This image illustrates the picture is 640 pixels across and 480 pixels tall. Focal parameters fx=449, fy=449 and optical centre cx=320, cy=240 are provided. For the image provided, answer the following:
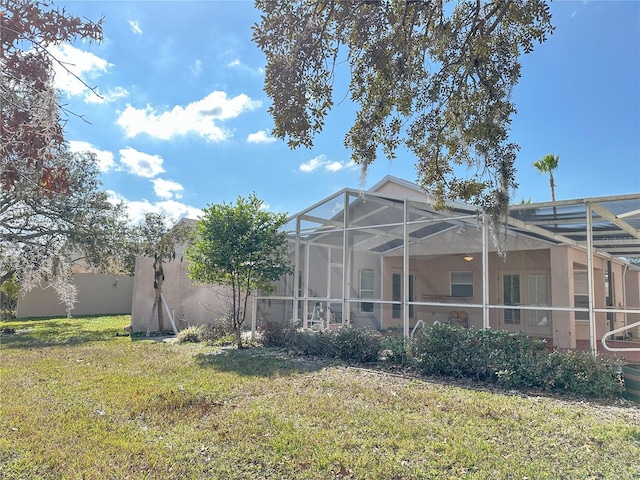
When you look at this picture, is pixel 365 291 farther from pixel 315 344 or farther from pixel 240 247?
pixel 240 247

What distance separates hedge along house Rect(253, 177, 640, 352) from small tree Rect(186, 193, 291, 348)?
0.96 metres

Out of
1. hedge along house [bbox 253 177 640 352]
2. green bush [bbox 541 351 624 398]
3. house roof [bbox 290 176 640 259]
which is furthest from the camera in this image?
hedge along house [bbox 253 177 640 352]

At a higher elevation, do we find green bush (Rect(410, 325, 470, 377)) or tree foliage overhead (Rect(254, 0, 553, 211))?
tree foliage overhead (Rect(254, 0, 553, 211))

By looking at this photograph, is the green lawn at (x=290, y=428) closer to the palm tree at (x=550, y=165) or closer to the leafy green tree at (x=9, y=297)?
the leafy green tree at (x=9, y=297)

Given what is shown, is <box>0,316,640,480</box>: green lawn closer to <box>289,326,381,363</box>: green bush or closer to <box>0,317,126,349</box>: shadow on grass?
<box>289,326,381,363</box>: green bush

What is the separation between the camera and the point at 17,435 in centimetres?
467

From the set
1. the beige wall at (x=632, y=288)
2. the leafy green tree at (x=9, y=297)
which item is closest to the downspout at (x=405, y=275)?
the beige wall at (x=632, y=288)

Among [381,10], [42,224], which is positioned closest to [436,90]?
[381,10]

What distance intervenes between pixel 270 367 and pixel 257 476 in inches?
191

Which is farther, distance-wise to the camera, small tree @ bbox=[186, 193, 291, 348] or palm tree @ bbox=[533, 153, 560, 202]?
palm tree @ bbox=[533, 153, 560, 202]

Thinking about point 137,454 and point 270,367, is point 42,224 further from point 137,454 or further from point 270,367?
point 137,454

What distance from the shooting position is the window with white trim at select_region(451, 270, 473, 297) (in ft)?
36.1

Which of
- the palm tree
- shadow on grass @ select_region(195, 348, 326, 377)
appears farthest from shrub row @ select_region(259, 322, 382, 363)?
the palm tree

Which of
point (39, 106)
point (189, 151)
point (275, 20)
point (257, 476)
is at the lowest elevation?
point (257, 476)
